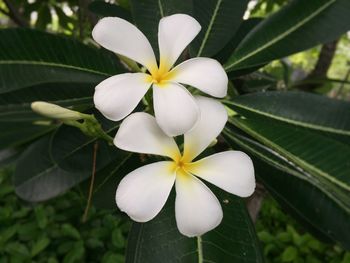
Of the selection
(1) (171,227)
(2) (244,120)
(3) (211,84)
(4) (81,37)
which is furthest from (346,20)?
(4) (81,37)

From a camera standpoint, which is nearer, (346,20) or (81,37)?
(346,20)

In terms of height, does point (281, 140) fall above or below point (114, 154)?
above

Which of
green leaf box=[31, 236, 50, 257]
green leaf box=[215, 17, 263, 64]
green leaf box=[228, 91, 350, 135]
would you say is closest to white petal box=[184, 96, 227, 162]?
green leaf box=[228, 91, 350, 135]

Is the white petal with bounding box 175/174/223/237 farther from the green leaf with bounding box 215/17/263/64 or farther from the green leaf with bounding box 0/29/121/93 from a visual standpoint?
the green leaf with bounding box 215/17/263/64

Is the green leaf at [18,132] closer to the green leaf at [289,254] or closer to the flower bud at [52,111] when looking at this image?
the flower bud at [52,111]

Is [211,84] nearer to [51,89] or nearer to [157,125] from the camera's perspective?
[157,125]

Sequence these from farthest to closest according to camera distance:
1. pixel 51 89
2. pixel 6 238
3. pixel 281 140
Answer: pixel 6 238 → pixel 51 89 → pixel 281 140
